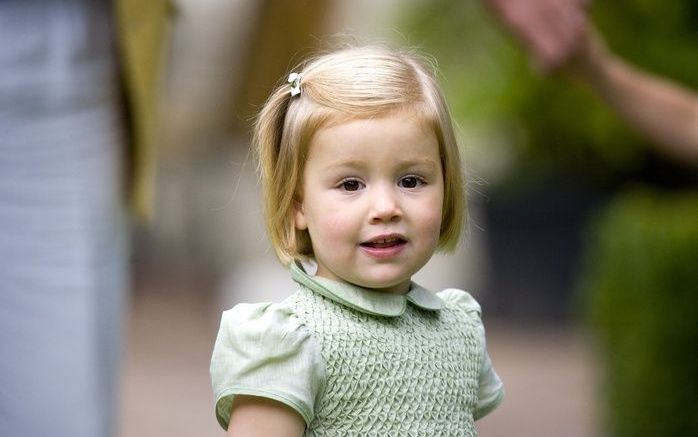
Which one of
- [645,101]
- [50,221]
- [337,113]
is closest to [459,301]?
[337,113]

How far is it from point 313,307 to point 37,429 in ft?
3.80

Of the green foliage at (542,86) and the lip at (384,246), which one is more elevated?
the lip at (384,246)

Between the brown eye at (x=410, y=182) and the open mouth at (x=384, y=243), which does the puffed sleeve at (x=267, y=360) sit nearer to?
the open mouth at (x=384, y=243)

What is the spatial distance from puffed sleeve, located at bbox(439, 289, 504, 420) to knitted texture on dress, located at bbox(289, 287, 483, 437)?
10 cm

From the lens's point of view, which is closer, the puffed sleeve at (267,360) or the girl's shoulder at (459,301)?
the puffed sleeve at (267,360)

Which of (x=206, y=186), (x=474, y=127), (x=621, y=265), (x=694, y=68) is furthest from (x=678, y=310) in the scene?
(x=206, y=186)

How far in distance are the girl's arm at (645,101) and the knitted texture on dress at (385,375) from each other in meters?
1.60

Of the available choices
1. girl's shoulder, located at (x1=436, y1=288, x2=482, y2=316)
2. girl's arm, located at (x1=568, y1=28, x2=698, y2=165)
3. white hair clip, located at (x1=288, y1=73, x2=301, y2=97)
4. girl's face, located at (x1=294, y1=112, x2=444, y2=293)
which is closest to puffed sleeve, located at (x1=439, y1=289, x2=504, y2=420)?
girl's shoulder, located at (x1=436, y1=288, x2=482, y2=316)

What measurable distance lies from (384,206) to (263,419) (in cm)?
36

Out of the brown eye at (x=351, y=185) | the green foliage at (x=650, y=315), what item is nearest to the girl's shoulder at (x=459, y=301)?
the brown eye at (x=351, y=185)

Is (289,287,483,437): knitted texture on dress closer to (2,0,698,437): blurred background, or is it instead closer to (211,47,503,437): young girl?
(211,47,503,437): young girl

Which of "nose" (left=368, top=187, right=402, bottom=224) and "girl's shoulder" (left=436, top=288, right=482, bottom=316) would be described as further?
"girl's shoulder" (left=436, top=288, right=482, bottom=316)

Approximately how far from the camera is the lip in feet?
7.11

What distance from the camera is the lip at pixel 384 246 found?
217cm
